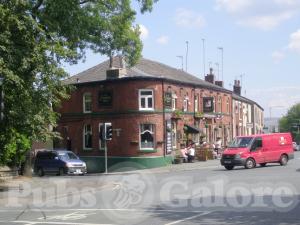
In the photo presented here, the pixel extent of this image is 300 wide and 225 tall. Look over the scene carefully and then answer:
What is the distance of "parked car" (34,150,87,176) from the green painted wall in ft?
18.0

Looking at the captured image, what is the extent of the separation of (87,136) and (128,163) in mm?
→ 5559

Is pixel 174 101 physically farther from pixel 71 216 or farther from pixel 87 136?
pixel 71 216

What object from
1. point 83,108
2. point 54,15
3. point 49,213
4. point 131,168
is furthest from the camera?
point 83,108

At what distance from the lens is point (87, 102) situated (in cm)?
4625

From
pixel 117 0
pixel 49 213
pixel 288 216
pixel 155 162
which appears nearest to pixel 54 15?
pixel 117 0

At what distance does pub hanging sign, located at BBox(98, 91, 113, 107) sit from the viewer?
144ft

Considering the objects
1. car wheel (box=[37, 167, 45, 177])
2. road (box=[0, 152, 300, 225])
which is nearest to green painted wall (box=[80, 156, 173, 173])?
car wheel (box=[37, 167, 45, 177])

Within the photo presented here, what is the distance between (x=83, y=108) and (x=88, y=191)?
25522 mm

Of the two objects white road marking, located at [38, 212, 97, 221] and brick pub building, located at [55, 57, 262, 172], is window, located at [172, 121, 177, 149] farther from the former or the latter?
white road marking, located at [38, 212, 97, 221]

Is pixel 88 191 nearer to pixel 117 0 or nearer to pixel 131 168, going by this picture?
pixel 117 0

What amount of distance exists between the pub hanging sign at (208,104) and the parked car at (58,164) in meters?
17.2

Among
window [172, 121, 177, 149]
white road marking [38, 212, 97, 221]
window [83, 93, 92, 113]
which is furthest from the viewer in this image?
window [83, 93, 92, 113]

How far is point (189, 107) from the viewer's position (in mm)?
48812

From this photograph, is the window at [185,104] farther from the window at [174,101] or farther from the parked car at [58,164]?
the parked car at [58,164]
